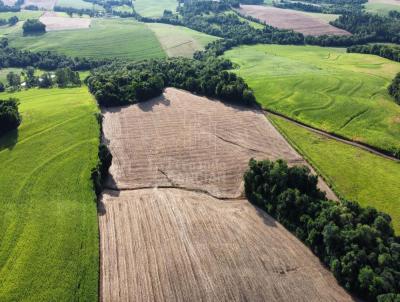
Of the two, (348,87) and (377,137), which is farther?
(348,87)

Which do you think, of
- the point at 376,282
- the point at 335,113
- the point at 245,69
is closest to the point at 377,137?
Result: the point at 335,113

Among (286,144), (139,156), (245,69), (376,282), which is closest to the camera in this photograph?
(376,282)

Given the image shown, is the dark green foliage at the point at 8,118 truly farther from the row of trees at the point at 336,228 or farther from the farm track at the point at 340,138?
the farm track at the point at 340,138

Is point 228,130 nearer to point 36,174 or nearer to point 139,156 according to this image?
point 139,156

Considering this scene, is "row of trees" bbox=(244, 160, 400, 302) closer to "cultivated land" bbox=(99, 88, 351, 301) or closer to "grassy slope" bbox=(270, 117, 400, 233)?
"cultivated land" bbox=(99, 88, 351, 301)

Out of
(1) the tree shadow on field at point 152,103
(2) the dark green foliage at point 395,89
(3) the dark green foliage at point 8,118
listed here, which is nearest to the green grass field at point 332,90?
(2) the dark green foliage at point 395,89

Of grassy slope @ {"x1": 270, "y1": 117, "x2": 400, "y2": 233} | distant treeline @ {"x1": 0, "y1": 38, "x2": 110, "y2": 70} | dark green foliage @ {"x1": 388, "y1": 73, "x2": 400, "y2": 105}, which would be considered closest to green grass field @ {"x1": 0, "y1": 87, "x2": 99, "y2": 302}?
grassy slope @ {"x1": 270, "y1": 117, "x2": 400, "y2": 233}
